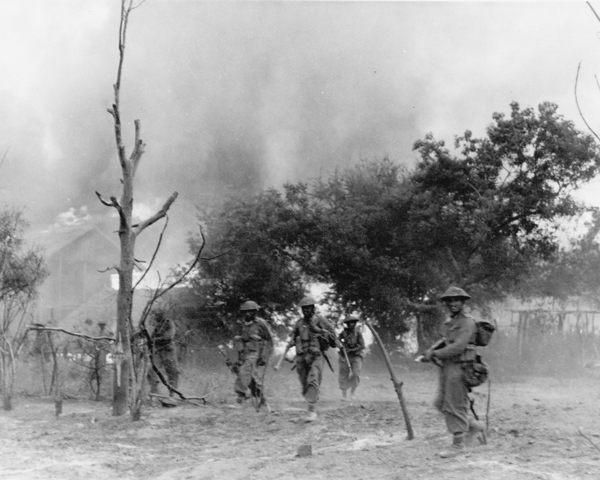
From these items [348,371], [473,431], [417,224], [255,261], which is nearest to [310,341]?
[348,371]

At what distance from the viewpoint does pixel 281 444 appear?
811cm

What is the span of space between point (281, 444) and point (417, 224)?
13421 millimetres

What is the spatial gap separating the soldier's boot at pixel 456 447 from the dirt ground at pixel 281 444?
97 mm

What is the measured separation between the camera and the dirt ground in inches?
244

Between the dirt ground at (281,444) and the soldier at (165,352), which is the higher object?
the soldier at (165,352)

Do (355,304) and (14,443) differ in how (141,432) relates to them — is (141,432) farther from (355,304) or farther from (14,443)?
(355,304)

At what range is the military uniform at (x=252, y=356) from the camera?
439 inches

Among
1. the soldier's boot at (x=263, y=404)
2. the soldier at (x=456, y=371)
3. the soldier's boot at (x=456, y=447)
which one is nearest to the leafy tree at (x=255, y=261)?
the soldier's boot at (x=263, y=404)

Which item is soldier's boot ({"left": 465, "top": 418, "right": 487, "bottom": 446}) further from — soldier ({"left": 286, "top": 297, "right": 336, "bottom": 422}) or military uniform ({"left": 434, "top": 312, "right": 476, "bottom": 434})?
soldier ({"left": 286, "top": 297, "right": 336, "bottom": 422})

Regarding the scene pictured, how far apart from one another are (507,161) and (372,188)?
487 centimetres

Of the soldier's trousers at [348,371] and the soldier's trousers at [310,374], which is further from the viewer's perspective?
the soldier's trousers at [348,371]

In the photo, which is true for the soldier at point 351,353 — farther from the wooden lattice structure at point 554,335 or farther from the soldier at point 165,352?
the wooden lattice structure at point 554,335

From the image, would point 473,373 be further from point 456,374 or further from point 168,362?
point 168,362

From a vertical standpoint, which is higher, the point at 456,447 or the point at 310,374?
the point at 310,374
